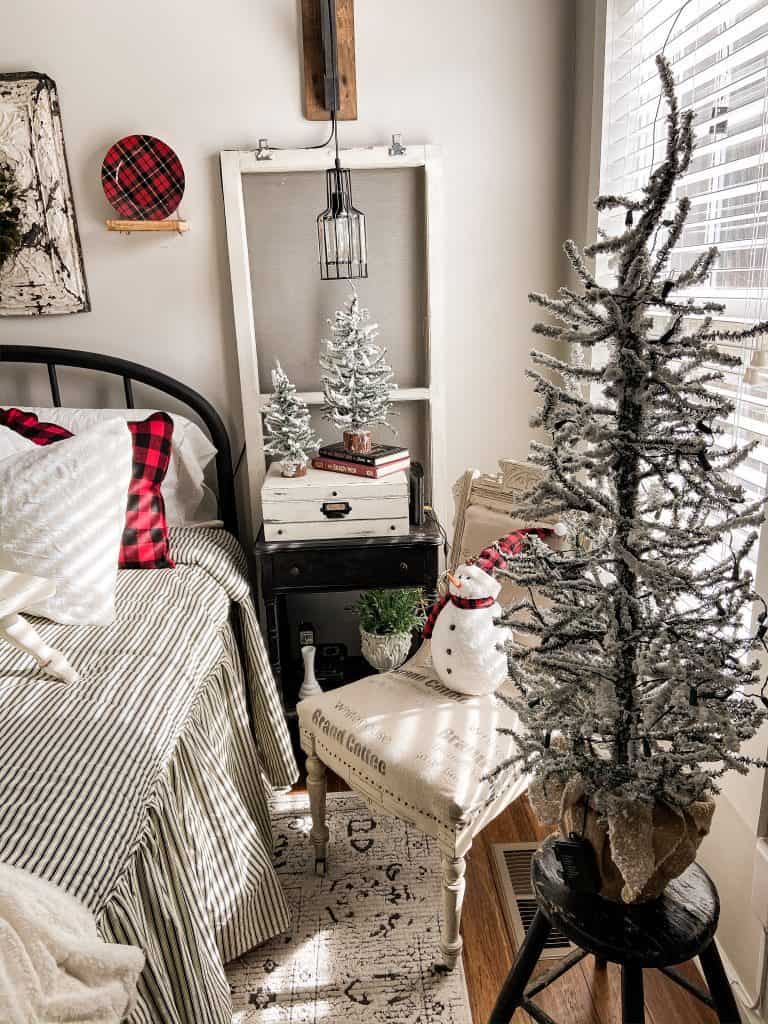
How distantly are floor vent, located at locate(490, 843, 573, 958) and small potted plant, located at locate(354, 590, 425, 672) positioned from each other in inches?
23.5

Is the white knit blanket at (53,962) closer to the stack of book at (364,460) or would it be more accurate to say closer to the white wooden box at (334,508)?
the white wooden box at (334,508)

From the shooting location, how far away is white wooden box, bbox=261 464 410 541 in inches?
86.4

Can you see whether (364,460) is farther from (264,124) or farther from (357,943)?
(357,943)

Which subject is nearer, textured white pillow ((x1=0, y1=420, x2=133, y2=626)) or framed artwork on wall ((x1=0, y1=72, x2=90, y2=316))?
textured white pillow ((x1=0, y1=420, x2=133, y2=626))

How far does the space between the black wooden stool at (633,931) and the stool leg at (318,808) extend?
70cm

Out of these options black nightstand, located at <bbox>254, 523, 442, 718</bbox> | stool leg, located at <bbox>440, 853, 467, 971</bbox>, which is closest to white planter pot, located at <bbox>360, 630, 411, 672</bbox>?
black nightstand, located at <bbox>254, 523, 442, 718</bbox>

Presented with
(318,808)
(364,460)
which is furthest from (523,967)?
(364,460)

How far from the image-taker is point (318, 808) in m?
1.87

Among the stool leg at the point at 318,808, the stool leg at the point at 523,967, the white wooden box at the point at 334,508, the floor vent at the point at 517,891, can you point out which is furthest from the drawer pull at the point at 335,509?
the stool leg at the point at 523,967

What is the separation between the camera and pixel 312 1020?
5.12ft

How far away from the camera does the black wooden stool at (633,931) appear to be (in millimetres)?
1102

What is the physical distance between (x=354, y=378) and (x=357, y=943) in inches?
56.6

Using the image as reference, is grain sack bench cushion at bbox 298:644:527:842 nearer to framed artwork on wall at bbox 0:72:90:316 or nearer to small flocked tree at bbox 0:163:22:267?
framed artwork on wall at bbox 0:72:90:316

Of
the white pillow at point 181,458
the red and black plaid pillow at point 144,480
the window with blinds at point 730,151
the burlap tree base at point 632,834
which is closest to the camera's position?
the burlap tree base at point 632,834
